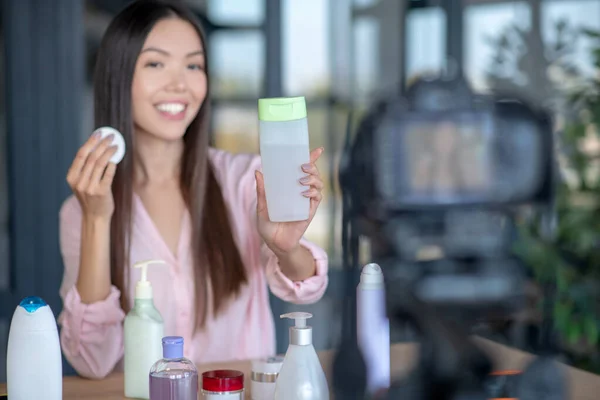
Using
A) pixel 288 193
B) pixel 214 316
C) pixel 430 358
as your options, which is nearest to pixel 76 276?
pixel 214 316

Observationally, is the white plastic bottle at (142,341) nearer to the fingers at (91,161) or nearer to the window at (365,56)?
the fingers at (91,161)

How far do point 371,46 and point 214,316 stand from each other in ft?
7.10

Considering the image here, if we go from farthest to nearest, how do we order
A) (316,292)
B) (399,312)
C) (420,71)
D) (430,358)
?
(420,71) < (316,292) < (399,312) < (430,358)

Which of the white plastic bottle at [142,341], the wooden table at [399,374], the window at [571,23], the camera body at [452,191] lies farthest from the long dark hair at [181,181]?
the window at [571,23]

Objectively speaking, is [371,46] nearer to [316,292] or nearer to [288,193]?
[316,292]

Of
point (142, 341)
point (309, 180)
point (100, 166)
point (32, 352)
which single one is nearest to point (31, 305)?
point (32, 352)

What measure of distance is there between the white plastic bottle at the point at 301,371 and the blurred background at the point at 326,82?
0.12 metres

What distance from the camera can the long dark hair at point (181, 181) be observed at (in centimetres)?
148

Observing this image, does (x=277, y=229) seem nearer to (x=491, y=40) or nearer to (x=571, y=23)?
(x=491, y=40)

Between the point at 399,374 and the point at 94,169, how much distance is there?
1.93 ft

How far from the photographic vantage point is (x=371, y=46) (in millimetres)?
3438

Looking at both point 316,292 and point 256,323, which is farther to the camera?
point 256,323

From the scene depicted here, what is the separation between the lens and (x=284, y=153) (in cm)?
101

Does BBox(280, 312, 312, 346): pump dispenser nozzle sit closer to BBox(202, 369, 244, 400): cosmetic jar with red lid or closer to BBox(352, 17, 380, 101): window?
BBox(202, 369, 244, 400): cosmetic jar with red lid
